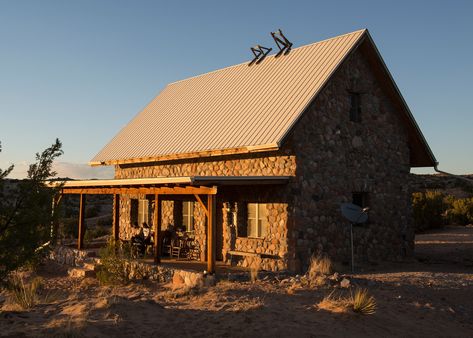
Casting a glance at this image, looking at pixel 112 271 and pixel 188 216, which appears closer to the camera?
pixel 112 271

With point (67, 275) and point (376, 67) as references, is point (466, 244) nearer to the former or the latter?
point (376, 67)

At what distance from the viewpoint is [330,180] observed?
1482cm

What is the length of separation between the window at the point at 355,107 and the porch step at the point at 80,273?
8.85 meters

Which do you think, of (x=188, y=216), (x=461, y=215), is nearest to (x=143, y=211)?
(x=188, y=216)

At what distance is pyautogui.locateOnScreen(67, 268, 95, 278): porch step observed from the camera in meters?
14.9

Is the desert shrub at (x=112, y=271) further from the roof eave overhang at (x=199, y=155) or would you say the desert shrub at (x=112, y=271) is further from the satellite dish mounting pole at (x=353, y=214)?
the satellite dish mounting pole at (x=353, y=214)

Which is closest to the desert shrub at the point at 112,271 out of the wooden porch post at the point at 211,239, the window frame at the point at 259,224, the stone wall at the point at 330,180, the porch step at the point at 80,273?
the porch step at the point at 80,273

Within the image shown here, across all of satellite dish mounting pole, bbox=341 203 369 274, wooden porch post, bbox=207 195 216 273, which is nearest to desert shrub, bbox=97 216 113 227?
satellite dish mounting pole, bbox=341 203 369 274

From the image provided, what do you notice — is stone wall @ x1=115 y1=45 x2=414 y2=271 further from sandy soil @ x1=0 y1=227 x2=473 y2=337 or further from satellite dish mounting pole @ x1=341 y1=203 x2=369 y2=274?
sandy soil @ x1=0 y1=227 x2=473 y2=337

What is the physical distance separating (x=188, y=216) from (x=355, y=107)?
6366 millimetres

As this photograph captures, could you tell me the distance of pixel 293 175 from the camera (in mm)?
13914

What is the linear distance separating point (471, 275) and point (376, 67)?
6621 millimetres

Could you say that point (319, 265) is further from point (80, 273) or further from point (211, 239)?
point (80, 273)

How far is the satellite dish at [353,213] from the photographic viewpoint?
14.1 metres
